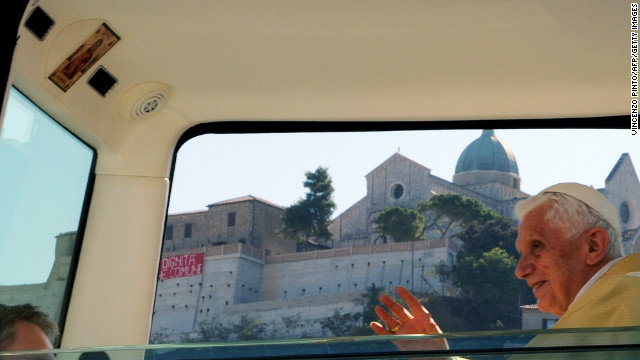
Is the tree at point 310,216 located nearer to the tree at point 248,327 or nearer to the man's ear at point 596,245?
the tree at point 248,327

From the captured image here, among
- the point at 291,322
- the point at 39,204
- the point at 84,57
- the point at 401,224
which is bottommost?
the point at 39,204

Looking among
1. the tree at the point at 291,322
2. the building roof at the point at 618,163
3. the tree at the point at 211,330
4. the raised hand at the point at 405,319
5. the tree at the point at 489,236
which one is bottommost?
the raised hand at the point at 405,319

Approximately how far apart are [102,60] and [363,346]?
111 centimetres

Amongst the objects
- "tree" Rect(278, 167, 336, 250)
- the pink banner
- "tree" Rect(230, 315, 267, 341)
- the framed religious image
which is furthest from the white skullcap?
"tree" Rect(278, 167, 336, 250)

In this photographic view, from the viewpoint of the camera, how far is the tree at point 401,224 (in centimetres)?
4303

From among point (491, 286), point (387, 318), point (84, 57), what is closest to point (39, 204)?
point (84, 57)

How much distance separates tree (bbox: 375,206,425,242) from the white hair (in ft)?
135

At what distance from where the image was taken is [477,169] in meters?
48.6

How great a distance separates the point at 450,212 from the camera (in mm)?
44406

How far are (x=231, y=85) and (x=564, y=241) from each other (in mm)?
746

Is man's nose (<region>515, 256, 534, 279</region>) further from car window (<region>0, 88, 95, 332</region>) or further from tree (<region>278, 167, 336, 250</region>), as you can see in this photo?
tree (<region>278, 167, 336, 250</region>)

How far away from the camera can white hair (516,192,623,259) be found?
157 cm

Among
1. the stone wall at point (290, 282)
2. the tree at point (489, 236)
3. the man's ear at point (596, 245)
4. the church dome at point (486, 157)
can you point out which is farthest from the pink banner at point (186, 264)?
the man's ear at point (596, 245)

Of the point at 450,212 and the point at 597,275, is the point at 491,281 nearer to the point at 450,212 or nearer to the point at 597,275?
the point at 450,212
